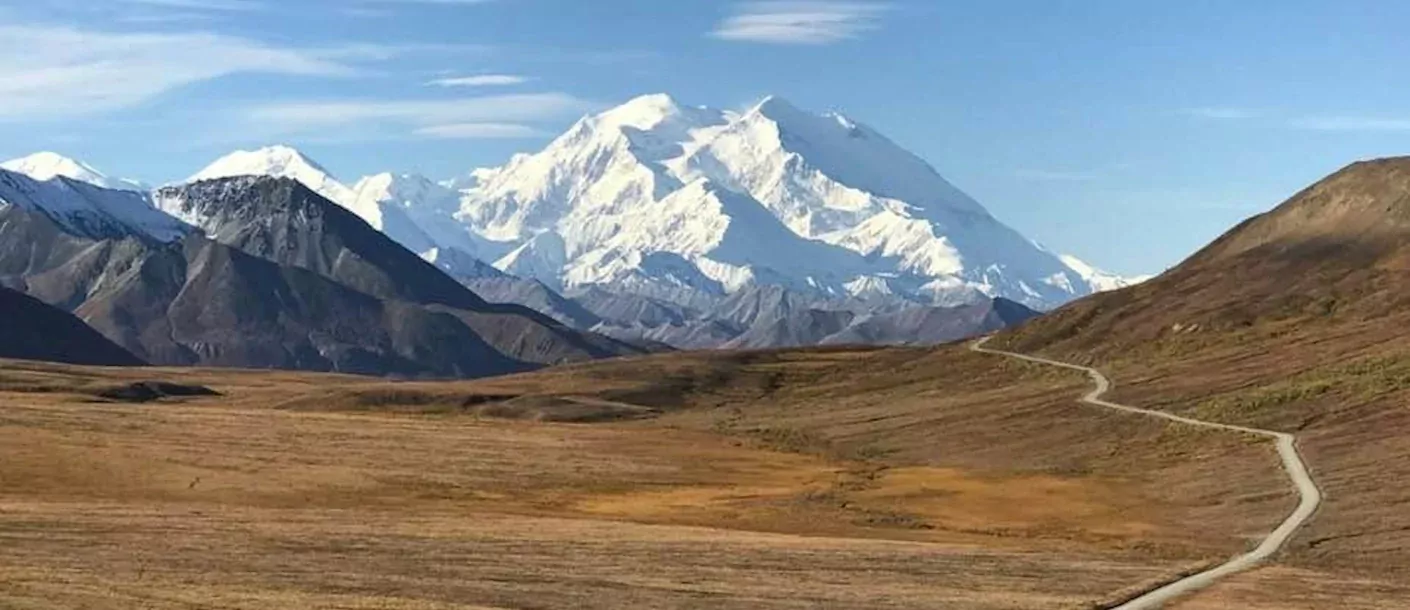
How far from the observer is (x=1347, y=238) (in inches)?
7707

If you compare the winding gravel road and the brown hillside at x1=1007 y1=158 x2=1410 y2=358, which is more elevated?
the brown hillside at x1=1007 y1=158 x2=1410 y2=358

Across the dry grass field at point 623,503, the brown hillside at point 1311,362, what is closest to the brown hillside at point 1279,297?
the brown hillside at point 1311,362

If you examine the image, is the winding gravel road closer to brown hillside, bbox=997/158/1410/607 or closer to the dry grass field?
brown hillside, bbox=997/158/1410/607

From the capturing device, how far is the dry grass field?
53125 millimetres

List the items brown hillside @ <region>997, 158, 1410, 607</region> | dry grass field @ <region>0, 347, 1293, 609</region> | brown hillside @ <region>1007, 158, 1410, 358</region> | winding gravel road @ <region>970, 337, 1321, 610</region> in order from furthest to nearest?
brown hillside @ <region>1007, 158, 1410, 358</region> → brown hillside @ <region>997, 158, 1410, 607</region> → winding gravel road @ <region>970, 337, 1321, 610</region> → dry grass field @ <region>0, 347, 1293, 609</region>

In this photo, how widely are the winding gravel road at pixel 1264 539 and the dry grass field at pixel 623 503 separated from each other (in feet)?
3.99

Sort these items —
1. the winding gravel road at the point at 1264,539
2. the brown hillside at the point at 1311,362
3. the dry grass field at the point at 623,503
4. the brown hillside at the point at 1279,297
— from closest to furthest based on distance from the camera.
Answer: the dry grass field at the point at 623,503 < the winding gravel road at the point at 1264,539 < the brown hillside at the point at 1311,362 < the brown hillside at the point at 1279,297

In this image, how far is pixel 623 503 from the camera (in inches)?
3807

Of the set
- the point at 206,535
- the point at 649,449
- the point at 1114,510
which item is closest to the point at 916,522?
the point at 1114,510

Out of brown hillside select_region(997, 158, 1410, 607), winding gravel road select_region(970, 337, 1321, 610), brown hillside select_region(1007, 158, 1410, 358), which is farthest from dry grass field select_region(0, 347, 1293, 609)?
brown hillside select_region(1007, 158, 1410, 358)

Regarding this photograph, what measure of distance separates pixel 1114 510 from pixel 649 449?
153 feet

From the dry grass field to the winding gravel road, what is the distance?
1.22 m

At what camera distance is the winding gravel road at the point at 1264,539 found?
193 feet

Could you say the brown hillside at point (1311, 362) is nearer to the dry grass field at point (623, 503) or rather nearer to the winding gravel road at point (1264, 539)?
the winding gravel road at point (1264, 539)
